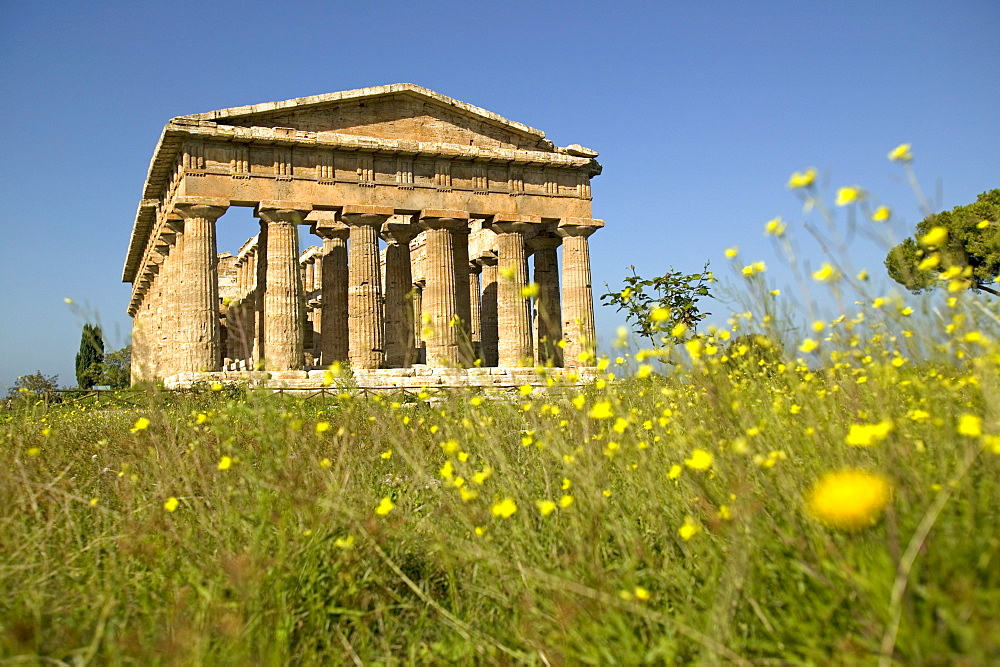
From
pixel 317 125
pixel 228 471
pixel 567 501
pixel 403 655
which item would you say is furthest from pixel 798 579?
pixel 317 125

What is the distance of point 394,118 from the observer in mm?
21703

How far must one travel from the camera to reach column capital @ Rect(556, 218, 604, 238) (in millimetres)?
23109

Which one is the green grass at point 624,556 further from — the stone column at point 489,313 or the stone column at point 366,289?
the stone column at point 489,313

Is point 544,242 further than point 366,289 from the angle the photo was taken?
Result: Yes

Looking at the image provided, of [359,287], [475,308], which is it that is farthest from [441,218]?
[475,308]

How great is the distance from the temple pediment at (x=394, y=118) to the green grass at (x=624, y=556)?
16.8 metres

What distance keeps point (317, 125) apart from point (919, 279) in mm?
19196

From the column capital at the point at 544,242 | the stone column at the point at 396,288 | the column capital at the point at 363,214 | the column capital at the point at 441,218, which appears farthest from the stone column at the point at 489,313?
the column capital at the point at 363,214

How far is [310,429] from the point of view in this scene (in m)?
6.93

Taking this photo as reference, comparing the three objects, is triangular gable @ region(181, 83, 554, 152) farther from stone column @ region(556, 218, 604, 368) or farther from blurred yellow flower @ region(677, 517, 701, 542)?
blurred yellow flower @ region(677, 517, 701, 542)

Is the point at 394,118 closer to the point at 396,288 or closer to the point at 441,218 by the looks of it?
the point at 441,218

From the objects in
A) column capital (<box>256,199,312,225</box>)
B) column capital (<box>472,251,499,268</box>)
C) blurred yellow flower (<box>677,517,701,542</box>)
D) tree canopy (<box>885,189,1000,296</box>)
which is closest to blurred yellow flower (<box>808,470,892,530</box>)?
blurred yellow flower (<box>677,517,701,542</box>)

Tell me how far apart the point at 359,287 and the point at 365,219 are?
2.07 metres

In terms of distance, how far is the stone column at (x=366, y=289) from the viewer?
21.2m
